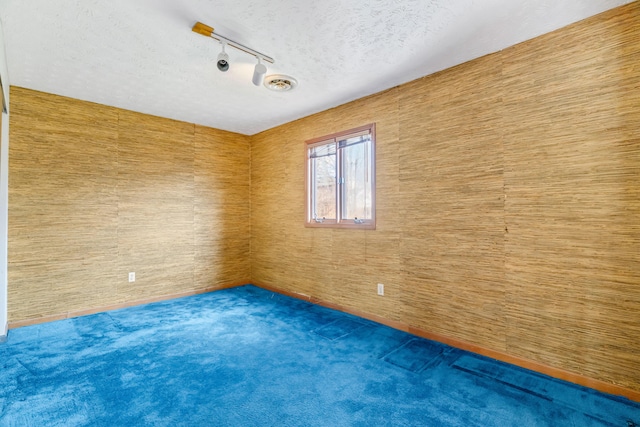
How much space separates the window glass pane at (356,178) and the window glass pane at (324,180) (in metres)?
0.18

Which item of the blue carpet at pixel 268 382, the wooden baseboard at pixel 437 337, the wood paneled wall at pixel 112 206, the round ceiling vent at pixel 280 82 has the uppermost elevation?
the round ceiling vent at pixel 280 82

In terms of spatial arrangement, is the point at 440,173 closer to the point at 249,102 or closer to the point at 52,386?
the point at 249,102

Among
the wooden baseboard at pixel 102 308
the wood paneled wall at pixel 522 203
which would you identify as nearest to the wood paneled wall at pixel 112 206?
the wooden baseboard at pixel 102 308

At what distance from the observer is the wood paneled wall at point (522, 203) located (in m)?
2.08

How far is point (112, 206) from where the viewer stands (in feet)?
13.0

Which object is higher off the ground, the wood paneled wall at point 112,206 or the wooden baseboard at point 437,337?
the wood paneled wall at point 112,206

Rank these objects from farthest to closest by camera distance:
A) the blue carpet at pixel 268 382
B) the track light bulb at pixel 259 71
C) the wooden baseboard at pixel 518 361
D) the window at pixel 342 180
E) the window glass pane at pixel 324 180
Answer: the window glass pane at pixel 324 180 < the window at pixel 342 180 < the track light bulb at pixel 259 71 < the wooden baseboard at pixel 518 361 < the blue carpet at pixel 268 382

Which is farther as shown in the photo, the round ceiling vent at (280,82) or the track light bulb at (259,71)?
the round ceiling vent at (280,82)

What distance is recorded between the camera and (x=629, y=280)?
2.04 metres

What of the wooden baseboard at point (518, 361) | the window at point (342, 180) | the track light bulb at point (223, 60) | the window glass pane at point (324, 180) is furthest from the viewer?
the window glass pane at point (324, 180)

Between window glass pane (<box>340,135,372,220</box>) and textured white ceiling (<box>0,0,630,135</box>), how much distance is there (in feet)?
2.02

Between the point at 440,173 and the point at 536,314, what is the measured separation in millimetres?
1427

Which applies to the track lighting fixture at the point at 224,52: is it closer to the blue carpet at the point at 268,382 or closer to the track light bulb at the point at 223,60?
the track light bulb at the point at 223,60

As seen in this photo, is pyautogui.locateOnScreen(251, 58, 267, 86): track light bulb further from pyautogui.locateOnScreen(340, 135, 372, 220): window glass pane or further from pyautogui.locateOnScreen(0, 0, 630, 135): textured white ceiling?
pyautogui.locateOnScreen(340, 135, 372, 220): window glass pane
